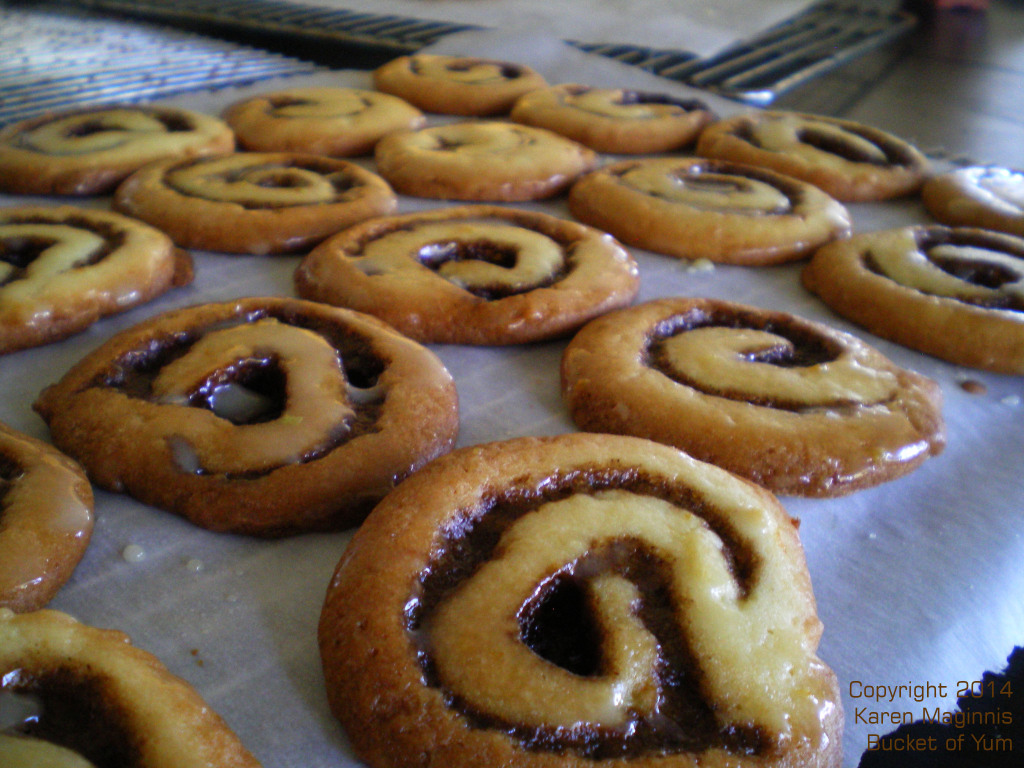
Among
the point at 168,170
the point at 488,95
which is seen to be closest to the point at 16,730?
the point at 168,170

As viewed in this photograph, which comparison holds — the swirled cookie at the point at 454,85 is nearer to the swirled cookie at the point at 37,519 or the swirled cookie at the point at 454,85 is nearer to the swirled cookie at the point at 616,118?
the swirled cookie at the point at 616,118

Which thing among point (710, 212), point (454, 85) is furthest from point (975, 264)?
point (454, 85)

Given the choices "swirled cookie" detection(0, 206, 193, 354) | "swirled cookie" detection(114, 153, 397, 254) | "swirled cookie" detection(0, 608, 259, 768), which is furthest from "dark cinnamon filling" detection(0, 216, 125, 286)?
"swirled cookie" detection(0, 608, 259, 768)

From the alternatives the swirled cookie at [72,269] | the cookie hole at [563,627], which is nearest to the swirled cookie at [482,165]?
the swirled cookie at [72,269]

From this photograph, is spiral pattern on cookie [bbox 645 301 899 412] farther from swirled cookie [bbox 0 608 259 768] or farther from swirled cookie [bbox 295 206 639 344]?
swirled cookie [bbox 0 608 259 768]

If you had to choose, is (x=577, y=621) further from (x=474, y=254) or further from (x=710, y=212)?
(x=710, y=212)

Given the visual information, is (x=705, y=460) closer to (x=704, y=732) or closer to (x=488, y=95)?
(x=704, y=732)
